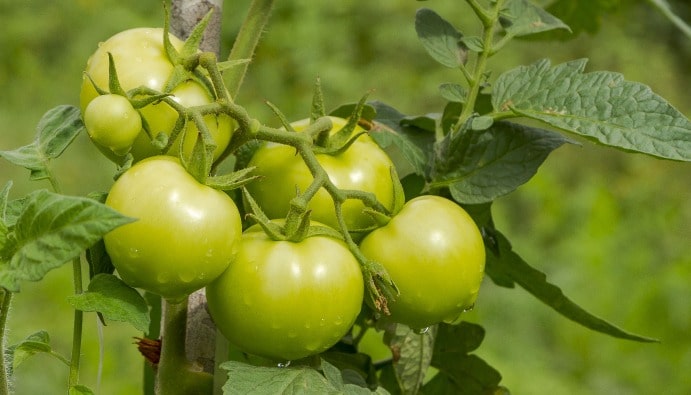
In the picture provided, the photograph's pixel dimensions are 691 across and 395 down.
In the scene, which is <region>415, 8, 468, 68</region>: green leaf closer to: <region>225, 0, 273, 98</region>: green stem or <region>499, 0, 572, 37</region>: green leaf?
<region>499, 0, 572, 37</region>: green leaf

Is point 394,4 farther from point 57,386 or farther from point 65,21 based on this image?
point 57,386

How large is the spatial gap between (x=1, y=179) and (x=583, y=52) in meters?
2.35

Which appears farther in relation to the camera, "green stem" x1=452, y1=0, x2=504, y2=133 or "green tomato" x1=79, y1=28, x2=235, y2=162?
"green stem" x1=452, y1=0, x2=504, y2=133

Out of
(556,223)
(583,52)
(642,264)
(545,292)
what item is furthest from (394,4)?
(545,292)

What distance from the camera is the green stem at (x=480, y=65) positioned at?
0.71 m

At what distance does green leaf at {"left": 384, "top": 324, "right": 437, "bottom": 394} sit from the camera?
28.3 inches

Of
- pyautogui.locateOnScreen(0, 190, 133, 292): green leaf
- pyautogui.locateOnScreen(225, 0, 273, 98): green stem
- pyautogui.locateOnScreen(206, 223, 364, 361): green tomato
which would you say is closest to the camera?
pyautogui.locateOnScreen(0, 190, 133, 292): green leaf

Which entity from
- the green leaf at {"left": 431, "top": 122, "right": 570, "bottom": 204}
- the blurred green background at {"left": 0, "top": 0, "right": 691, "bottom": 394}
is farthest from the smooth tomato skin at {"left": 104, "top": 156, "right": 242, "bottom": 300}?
the blurred green background at {"left": 0, "top": 0, "right": 691, "bottom": 394}

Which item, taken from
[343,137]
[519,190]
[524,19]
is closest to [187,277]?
[343,137]

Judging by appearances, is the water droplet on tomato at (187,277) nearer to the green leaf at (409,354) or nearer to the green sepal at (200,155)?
the green sepal at (200,155)

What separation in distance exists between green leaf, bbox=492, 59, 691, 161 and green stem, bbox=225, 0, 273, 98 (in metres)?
0.19

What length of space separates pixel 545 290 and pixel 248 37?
12.5 inches

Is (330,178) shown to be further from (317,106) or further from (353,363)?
(353,363)

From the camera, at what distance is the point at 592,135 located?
0.61 metres
